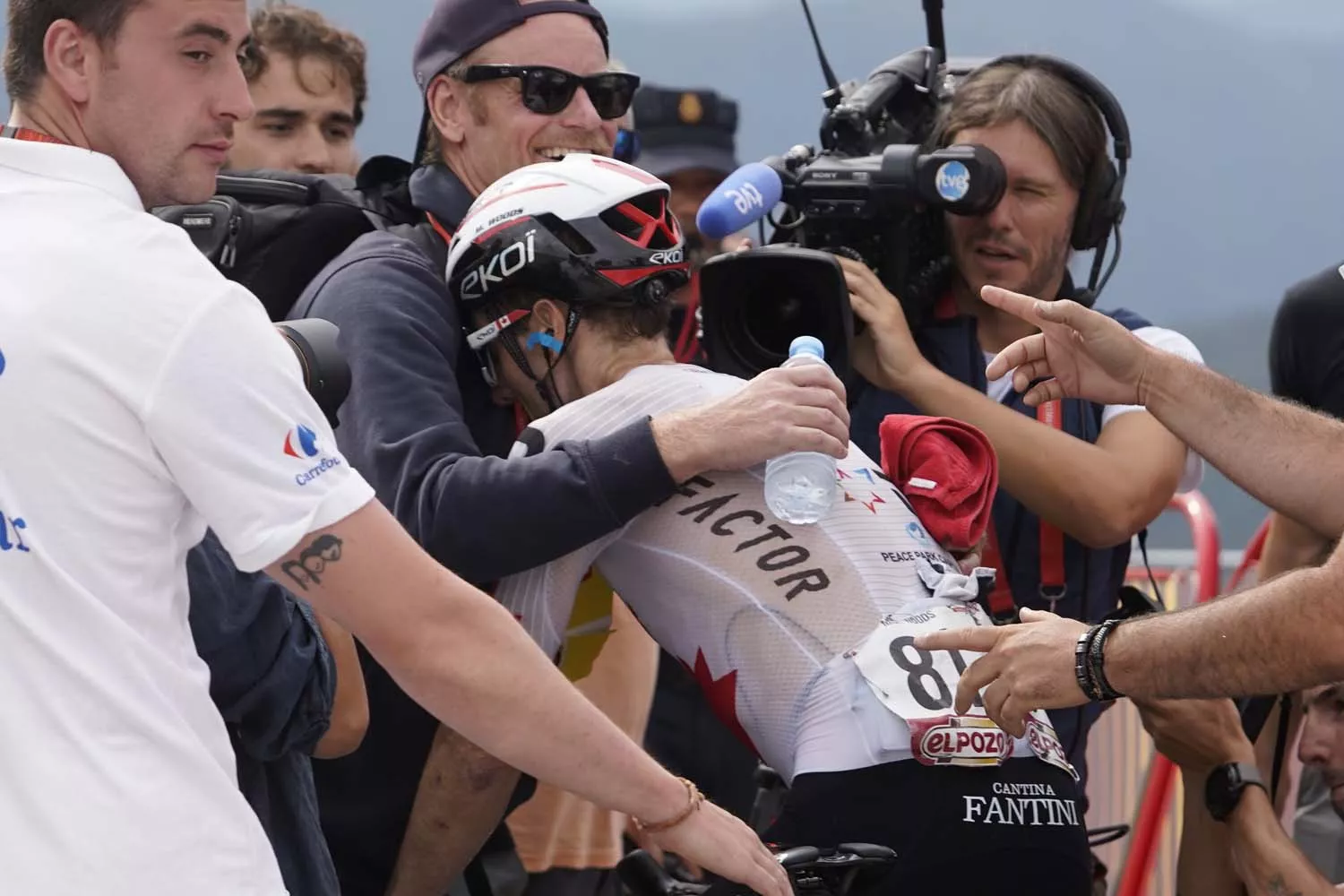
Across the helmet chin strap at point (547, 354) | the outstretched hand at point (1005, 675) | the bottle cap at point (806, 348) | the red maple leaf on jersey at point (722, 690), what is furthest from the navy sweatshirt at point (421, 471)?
the outstretched hand at point (1005, 675)

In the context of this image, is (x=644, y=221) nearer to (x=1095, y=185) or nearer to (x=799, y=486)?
(x=799, y=486)

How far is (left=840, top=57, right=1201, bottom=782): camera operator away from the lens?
3381 mm

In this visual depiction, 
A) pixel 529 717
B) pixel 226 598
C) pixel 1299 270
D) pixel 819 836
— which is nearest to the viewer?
pixel 529 717

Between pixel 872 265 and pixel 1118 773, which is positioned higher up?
pixel 872 265

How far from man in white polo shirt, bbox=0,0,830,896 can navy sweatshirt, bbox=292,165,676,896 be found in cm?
68

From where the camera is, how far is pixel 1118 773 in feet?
15.3

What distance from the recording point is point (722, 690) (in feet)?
8.98

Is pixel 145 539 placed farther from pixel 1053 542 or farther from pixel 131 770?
pixel 1053 542

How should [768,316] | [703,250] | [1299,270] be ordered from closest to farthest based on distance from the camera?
[768,316]
[703,250]
[1299,270]

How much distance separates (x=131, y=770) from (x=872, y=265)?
2085 mm

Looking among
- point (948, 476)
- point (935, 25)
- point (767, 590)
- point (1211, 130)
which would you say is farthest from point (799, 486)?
point (1211, 130)

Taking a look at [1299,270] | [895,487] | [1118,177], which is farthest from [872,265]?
[1299,270]

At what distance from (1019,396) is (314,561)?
79.5 inches

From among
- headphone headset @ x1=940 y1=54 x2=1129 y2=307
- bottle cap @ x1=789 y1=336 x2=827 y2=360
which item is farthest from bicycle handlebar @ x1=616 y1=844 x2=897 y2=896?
headphone headset @ x1=940 y1=54 x2=1129 y2=307
